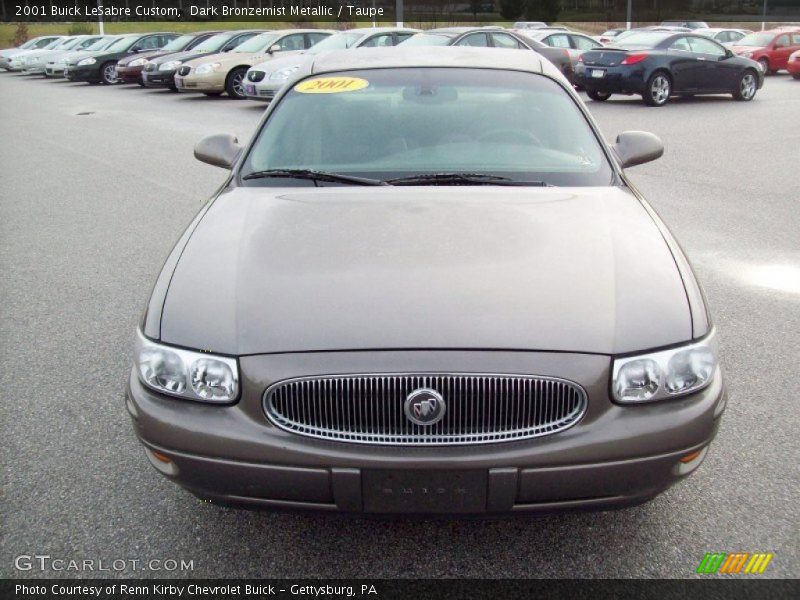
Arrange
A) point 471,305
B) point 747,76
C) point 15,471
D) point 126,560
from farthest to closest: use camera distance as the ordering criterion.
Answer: point 747,76 → point 15,471 → point 126,560 → point 471,305

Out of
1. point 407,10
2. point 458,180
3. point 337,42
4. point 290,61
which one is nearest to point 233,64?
point 337,42

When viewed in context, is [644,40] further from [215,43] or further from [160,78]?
[160,78]

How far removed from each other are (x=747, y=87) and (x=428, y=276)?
57.2ft

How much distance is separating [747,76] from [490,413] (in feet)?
A: 58.0

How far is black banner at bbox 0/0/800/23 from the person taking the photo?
48.2 meters

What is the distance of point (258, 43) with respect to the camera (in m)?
20.4

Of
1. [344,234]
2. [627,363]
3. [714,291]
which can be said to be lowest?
[714,291]

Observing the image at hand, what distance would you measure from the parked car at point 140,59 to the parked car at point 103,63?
82 cm

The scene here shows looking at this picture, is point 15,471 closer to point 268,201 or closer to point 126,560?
point 126,560

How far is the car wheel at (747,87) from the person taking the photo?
1767 centimetres

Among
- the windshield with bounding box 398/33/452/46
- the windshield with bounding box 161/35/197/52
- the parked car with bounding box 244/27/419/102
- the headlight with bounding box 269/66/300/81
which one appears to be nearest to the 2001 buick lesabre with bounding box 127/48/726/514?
the parked car with bounding box 244/27/419/102

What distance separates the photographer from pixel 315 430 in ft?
7.80

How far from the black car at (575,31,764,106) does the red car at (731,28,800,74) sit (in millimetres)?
8604

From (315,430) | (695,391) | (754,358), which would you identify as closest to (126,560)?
(315,430)
